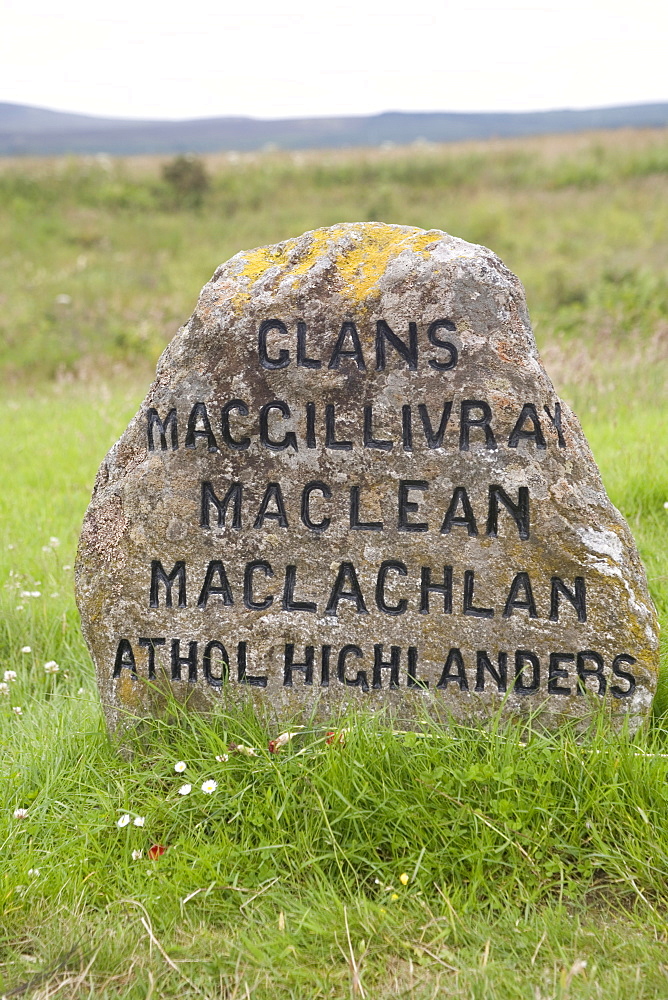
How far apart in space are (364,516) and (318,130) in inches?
6260

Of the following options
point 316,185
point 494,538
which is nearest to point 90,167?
point 316,185

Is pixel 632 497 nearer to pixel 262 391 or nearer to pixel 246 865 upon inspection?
pixel 262 391

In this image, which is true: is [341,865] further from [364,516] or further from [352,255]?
[352,255]

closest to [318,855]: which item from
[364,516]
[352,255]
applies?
[364,516]

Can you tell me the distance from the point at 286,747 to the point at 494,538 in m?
0.96

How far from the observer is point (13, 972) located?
229cm

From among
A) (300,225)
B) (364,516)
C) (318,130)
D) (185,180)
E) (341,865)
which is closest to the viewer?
(341,865)

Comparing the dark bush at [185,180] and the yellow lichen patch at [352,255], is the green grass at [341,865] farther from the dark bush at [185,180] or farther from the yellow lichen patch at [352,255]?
the dark bush at [185,180]

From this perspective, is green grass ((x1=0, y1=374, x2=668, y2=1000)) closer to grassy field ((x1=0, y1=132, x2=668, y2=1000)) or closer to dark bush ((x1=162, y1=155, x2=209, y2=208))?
grassy field ((x1=0, y1=132, x2=668, y2=1000))

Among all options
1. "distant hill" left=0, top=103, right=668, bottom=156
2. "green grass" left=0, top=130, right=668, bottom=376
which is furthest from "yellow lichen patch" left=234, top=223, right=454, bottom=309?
"distant hill" left=0, top=103, right=668, bottom=156

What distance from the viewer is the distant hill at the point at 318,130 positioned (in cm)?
11362

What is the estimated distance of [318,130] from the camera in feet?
487

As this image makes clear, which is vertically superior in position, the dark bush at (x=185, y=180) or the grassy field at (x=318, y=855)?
the dark bush at (x=185, y=180)

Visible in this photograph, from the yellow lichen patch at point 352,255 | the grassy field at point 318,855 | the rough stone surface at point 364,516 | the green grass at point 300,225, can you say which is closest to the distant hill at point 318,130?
the green grass at point 300,225
